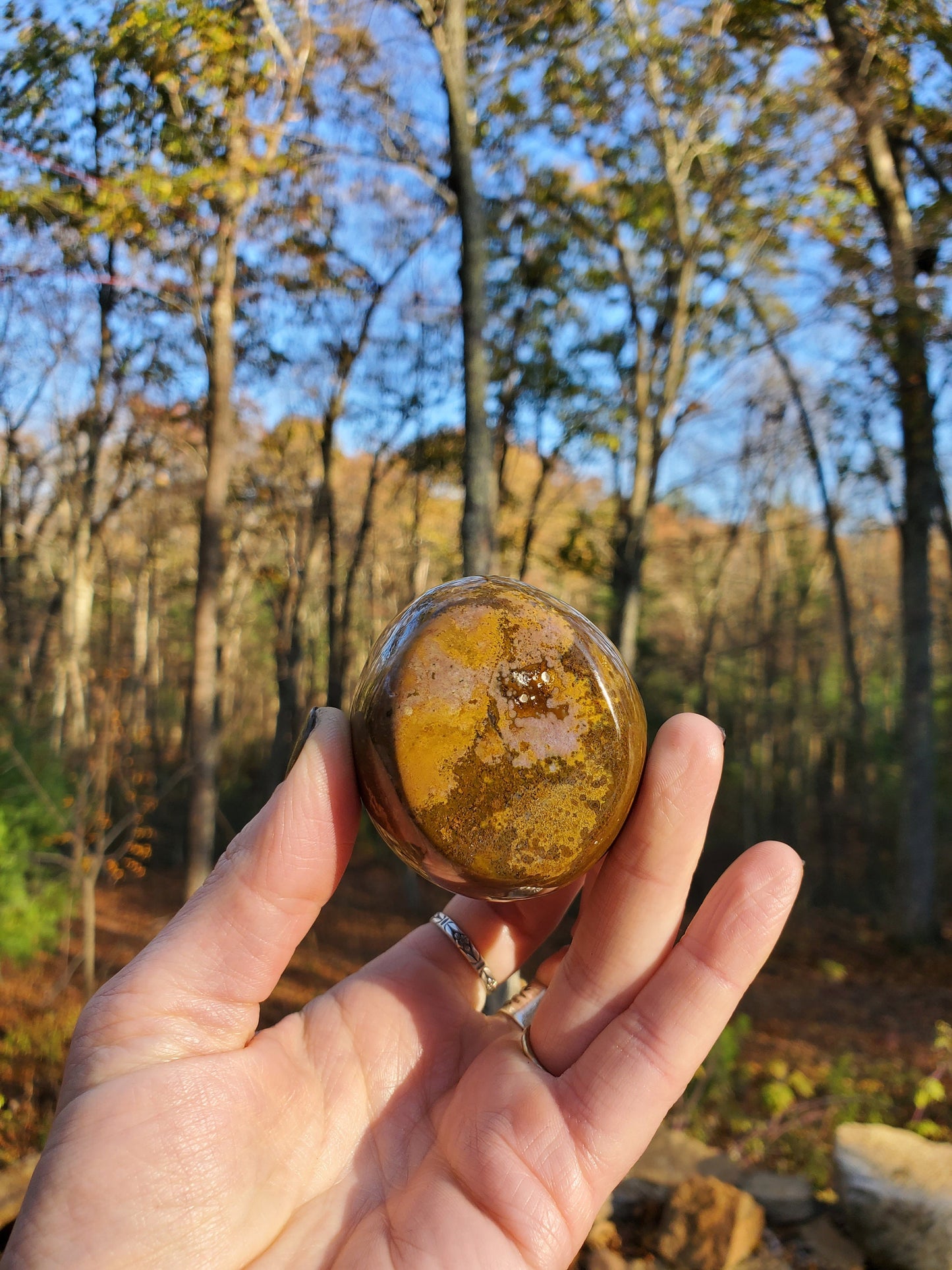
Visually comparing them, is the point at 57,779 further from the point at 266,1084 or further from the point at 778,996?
the point at 266,1084

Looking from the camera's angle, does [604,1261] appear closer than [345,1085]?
No

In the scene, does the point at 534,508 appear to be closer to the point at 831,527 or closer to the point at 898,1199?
the point at 831,527

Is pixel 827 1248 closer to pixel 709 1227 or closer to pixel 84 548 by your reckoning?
pixel 709 1227

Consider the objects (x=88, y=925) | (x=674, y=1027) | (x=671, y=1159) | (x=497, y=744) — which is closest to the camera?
(x=497, y=744)

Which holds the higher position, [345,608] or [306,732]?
[345,608]

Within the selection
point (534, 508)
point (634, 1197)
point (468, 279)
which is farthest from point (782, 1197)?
point (534, 508)

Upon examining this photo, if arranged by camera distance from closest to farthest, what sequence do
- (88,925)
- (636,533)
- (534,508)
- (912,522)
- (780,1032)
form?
(88,925) → (780,1032) → (636,533) → (912,522) → (534,508)

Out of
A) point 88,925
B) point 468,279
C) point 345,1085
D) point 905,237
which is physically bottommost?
point 88,925

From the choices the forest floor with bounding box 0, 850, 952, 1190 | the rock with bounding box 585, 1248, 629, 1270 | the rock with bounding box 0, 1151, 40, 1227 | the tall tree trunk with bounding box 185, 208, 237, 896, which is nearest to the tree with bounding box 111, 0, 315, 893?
the tall tree trunk with bounding box 185, 208, 237, 896

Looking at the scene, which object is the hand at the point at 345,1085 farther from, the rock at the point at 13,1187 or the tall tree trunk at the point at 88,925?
the tall tree trunk at the point at 88,925
